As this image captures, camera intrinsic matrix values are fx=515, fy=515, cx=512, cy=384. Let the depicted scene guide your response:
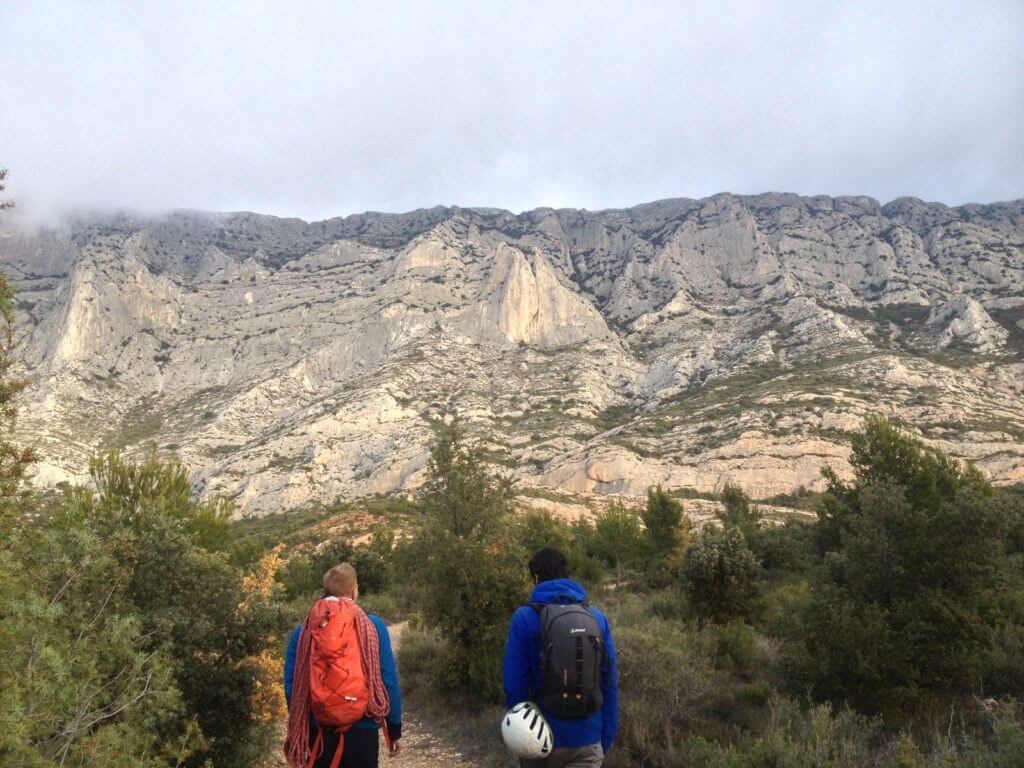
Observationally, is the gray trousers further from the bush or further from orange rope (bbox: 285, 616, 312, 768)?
the bush

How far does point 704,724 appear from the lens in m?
6.66

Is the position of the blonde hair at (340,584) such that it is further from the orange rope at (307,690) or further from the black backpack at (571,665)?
the black backpack at (571,665)

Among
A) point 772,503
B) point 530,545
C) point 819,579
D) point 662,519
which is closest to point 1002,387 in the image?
point 772,503

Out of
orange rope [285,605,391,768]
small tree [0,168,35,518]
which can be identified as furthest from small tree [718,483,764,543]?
small tree [0,168,35,518]

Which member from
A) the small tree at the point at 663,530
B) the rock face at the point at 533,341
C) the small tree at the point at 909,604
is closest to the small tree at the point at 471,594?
the small tree at the point at 909,604

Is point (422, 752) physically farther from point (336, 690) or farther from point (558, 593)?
point (558, 593)

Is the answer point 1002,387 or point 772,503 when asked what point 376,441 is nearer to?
point 772,503

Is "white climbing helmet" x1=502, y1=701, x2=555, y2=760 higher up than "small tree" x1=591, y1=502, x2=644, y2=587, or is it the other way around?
"white climbing helmet" x1=502, y1=701, x2=555, y2=760

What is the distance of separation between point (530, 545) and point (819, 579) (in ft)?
50.2

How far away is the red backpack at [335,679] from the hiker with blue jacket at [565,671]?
1093 mm

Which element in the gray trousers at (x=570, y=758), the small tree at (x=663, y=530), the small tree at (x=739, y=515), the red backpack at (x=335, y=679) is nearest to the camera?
the gray trousers at (x=570, y=758)

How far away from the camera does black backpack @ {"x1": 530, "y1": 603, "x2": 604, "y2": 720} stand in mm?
3291

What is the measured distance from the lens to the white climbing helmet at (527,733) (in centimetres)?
325

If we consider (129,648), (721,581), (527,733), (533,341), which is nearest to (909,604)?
(721,581)
